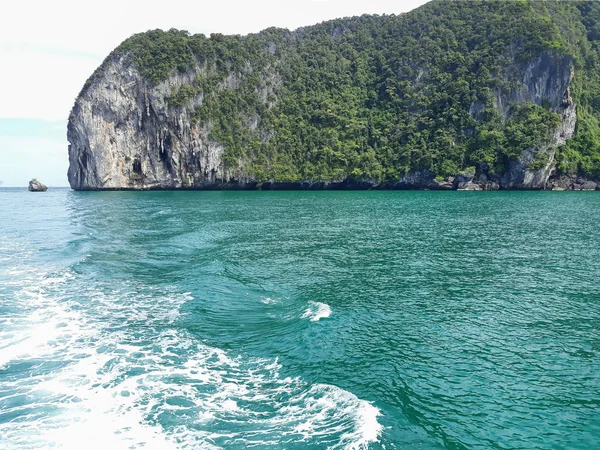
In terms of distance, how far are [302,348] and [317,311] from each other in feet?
10.0

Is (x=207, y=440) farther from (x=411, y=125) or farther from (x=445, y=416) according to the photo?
(x=411, y=125)

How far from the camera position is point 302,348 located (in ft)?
41.8

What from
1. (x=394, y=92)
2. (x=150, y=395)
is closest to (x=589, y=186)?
(x=394, y=92)

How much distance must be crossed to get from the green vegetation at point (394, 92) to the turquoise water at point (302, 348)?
267 ft

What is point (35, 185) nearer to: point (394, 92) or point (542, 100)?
point (394, 92)

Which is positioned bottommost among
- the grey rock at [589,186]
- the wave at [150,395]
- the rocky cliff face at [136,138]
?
the wave at [150,395]

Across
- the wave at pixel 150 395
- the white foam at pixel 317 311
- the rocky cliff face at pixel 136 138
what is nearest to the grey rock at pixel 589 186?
the rocky cliff face at pixel 136 138

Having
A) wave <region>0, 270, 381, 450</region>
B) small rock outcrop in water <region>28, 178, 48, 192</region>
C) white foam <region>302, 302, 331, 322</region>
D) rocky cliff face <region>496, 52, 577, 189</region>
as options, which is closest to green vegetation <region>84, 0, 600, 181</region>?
rocky cliff face <region>496, 52, 577, 189</region>

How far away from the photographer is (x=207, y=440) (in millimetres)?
8500

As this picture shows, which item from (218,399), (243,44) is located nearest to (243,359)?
(218,399)

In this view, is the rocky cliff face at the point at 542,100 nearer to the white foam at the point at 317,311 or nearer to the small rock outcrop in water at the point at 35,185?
the white foam at the point at 317,311

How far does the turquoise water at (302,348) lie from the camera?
8.95 metres

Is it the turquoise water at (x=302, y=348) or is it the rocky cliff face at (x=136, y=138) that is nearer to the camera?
the turquoise water at (x=302, y=348)

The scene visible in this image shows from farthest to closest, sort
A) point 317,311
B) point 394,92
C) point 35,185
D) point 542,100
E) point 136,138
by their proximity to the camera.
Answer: point 35,185 → point 394,92 → point 136,138 → point 542,100 → point 317,311
